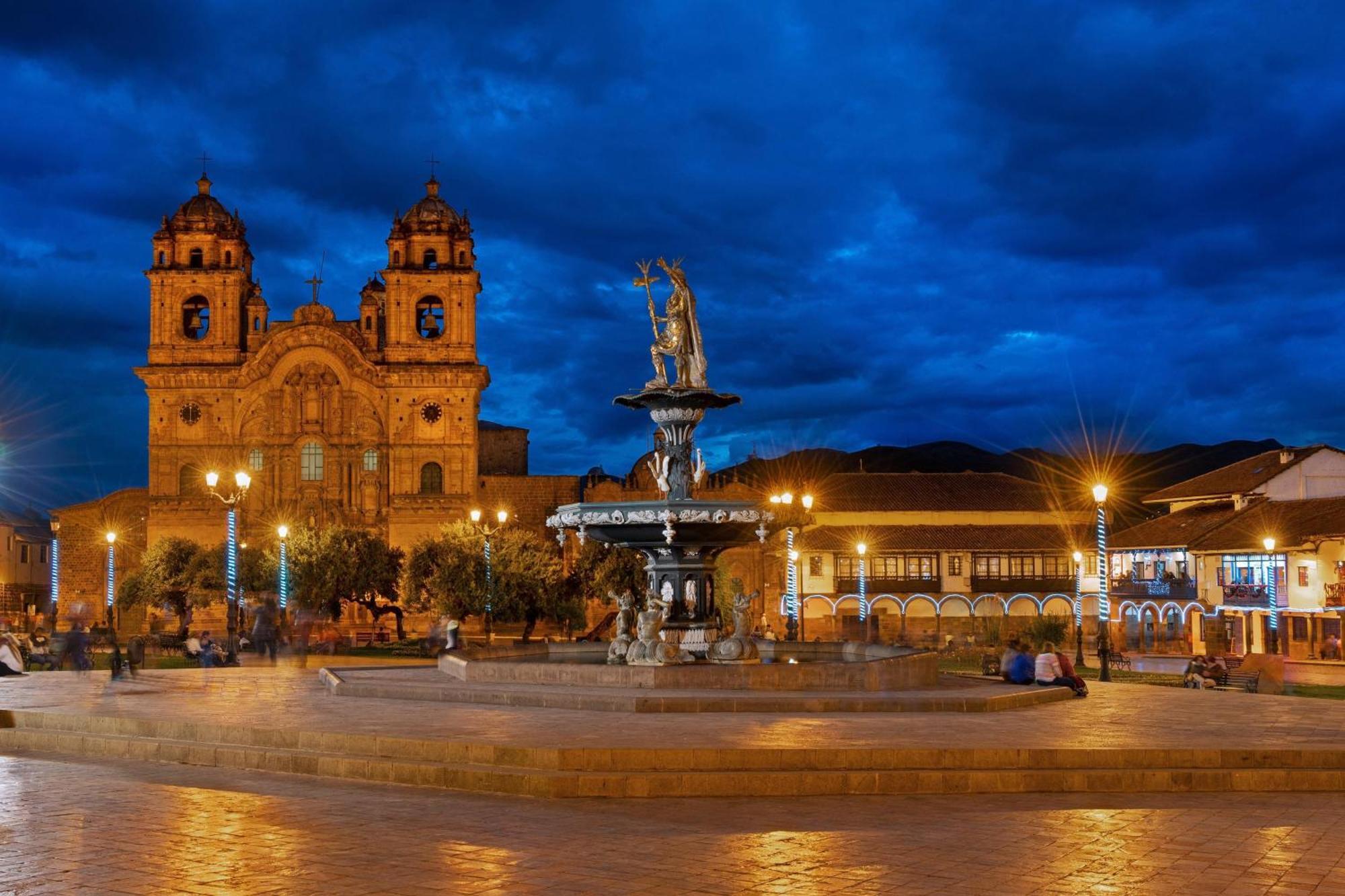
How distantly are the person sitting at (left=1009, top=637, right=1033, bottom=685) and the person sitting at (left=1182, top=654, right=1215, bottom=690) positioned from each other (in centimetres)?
431

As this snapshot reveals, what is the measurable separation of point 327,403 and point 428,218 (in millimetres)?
9560

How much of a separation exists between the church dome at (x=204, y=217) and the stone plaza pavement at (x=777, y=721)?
4842 cm

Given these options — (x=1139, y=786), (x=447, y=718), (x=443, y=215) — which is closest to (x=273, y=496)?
(x=443, y=215)

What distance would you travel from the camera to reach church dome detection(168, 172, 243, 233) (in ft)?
204

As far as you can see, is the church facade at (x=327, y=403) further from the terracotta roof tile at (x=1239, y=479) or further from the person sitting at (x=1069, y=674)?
the person sitting at (x=1069, y=674)

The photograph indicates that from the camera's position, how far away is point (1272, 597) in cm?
4234

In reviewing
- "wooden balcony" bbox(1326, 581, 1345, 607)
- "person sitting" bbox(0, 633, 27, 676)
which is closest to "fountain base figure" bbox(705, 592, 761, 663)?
"person sitting" bbox(0, 633, 27, 676)

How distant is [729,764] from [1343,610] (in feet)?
117

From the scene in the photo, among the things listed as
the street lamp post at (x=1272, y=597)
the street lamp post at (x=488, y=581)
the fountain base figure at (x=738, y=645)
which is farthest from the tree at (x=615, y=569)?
the fountain base figure at (x=738, y=645)

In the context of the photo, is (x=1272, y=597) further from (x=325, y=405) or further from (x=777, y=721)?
(x=325, y=405)

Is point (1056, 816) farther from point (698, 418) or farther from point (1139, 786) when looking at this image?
point (698, 418)

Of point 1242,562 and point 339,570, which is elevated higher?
point 339,570

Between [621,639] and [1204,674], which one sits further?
[1204,674]

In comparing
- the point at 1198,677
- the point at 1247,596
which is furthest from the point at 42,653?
the point at 1247,596
